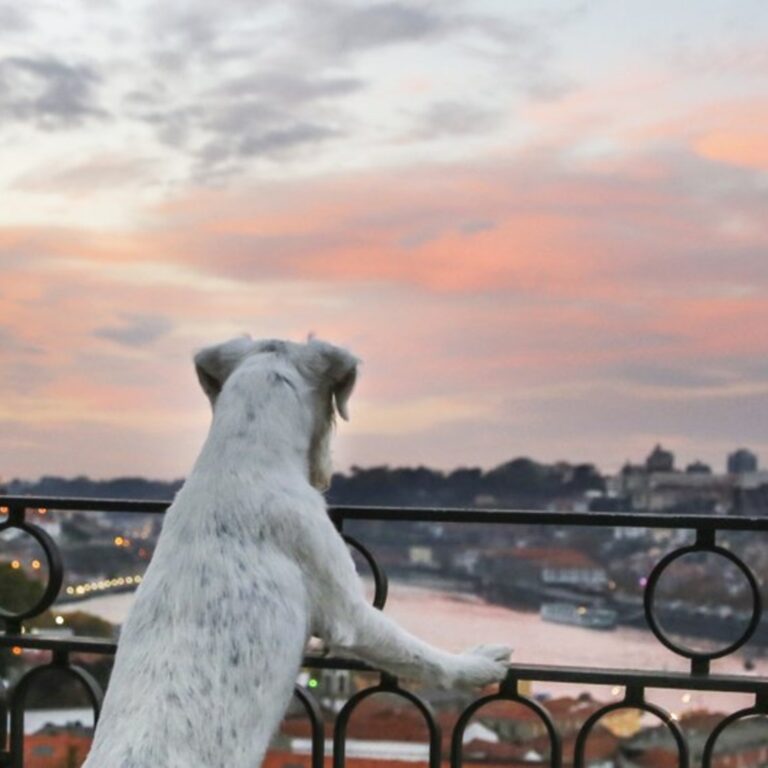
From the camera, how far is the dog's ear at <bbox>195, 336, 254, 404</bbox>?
11.6 ft

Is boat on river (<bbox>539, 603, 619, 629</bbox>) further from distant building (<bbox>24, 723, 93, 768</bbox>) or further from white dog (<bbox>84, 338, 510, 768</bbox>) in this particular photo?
white dog (<bbox>84, 338, 510, 768</bbox>)

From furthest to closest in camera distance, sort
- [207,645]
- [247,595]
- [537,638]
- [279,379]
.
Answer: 1. [537,638]
2. [279,379]
3. [247,595]
4. [207,645]

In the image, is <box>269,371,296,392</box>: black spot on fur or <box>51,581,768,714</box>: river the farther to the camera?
<box>51,581,768,714</box>: river

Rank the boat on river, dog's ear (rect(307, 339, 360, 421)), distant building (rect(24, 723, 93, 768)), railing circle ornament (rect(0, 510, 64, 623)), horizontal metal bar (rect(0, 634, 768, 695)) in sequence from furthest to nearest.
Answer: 1. the boat on river
2. distant building (rect(24, 723, 93, 768))
3. railing circle ornament (rect(0, 510, 64, 623))
4. horizontal metal bar (rect(0, 634, 768, 695))
5. dog's ear (rect(307, 339, 360, 421))

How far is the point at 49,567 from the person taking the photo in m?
4.15

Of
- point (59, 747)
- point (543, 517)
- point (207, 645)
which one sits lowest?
point (59, 747)

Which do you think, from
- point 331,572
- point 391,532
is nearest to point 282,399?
point 331,572

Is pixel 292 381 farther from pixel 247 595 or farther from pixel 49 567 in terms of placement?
pixel 49 567

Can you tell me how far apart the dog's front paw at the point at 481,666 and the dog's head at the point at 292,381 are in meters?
0.61

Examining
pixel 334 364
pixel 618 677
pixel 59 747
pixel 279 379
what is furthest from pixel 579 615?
pixel 279 379

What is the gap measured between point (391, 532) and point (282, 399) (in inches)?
60.3

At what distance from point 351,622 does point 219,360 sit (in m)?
0.81

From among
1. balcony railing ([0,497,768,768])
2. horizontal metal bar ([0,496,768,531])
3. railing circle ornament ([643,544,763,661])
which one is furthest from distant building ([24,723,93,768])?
railing circle ornament ([643,544,763,661])

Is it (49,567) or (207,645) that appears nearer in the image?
(207,645)
